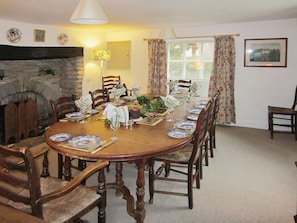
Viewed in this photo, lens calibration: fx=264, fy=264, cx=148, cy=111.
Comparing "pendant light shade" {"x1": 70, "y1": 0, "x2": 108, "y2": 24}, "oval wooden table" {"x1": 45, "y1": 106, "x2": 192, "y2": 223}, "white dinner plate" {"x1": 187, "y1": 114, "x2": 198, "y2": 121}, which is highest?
"pendant light shade" {"x1": 70, "y1": 0, "x2": 108, "y2": 24}

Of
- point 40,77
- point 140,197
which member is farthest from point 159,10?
point 40,77

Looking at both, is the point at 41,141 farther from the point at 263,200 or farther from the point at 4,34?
the point at 263,200

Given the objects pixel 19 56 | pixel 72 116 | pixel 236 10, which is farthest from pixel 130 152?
pixel 19 56

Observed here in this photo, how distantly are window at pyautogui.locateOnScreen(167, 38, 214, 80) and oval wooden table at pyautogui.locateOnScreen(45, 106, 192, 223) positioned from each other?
11.3 ft

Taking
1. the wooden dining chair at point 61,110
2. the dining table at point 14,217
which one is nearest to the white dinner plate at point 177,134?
the wooden dining chair at point 61,110

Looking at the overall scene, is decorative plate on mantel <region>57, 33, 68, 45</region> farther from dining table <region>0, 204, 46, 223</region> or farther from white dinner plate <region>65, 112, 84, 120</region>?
dining table <region>0, 204, 46, 223</region>

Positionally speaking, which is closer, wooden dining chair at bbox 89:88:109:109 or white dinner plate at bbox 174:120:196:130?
white dinner plate at bbox 174:120:196:130

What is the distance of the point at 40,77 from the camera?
18.0 ft

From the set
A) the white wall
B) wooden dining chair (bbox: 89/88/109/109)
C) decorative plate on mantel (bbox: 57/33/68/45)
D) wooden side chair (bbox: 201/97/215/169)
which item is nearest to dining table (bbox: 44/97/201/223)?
wooden side chair (bbox: 201/97/215/169)

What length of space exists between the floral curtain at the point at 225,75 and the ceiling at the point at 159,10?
0.65m

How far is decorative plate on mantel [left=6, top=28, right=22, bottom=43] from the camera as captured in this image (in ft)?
14.6

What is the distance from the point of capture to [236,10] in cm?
401

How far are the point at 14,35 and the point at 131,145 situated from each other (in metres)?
3.68

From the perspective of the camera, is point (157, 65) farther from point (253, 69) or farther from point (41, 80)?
point (41, 80)
